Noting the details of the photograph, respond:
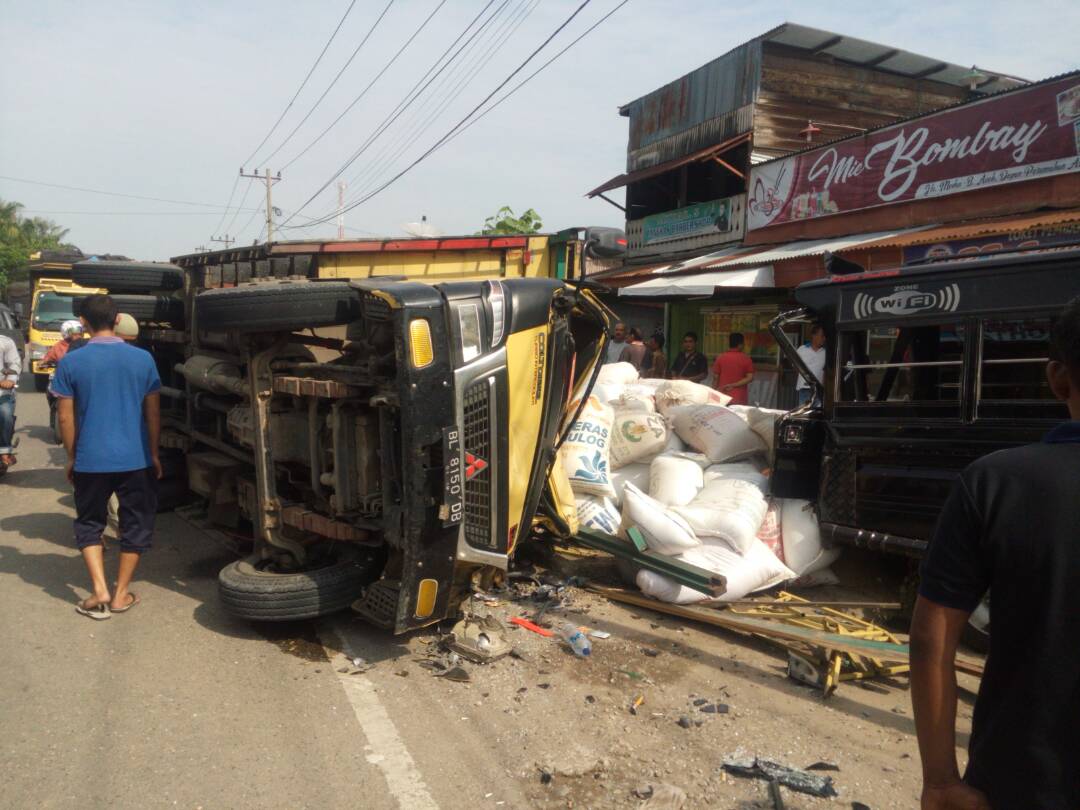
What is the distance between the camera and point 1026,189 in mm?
9836

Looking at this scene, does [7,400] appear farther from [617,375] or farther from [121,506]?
[617,375]

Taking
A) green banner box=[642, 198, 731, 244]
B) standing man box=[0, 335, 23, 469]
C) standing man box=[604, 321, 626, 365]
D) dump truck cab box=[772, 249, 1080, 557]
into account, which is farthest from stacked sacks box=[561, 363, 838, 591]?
→ green banner box=[642, 198, 731, 244]

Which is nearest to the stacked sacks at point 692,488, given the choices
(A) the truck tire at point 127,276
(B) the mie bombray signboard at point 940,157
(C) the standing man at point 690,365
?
(C) the standing man at point 690,365

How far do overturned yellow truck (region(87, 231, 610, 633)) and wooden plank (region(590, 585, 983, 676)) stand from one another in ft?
3.14

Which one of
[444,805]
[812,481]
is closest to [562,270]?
[812,481]

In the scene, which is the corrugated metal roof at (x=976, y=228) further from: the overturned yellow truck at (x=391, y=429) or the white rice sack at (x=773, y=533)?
the overturned yellow truck at (x=391, y=429)

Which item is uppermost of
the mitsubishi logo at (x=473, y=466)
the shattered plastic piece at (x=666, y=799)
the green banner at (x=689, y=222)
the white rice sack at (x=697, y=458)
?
the green banner at (x=689, y=222)

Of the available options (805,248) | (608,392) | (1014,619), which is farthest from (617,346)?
(1014,619)

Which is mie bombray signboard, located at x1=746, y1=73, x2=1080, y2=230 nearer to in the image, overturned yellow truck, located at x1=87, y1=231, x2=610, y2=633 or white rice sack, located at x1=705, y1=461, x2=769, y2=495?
white rice sack, located at x1=705, y1=461, x2=769, y2=495

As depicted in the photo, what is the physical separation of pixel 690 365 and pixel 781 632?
607 centimetres

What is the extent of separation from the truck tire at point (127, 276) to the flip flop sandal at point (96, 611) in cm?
357

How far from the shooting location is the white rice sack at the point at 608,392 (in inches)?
293

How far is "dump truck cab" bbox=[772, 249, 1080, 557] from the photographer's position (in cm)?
428

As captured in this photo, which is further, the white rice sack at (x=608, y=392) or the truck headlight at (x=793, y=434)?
the white rice sack at (x=608, y=392)
